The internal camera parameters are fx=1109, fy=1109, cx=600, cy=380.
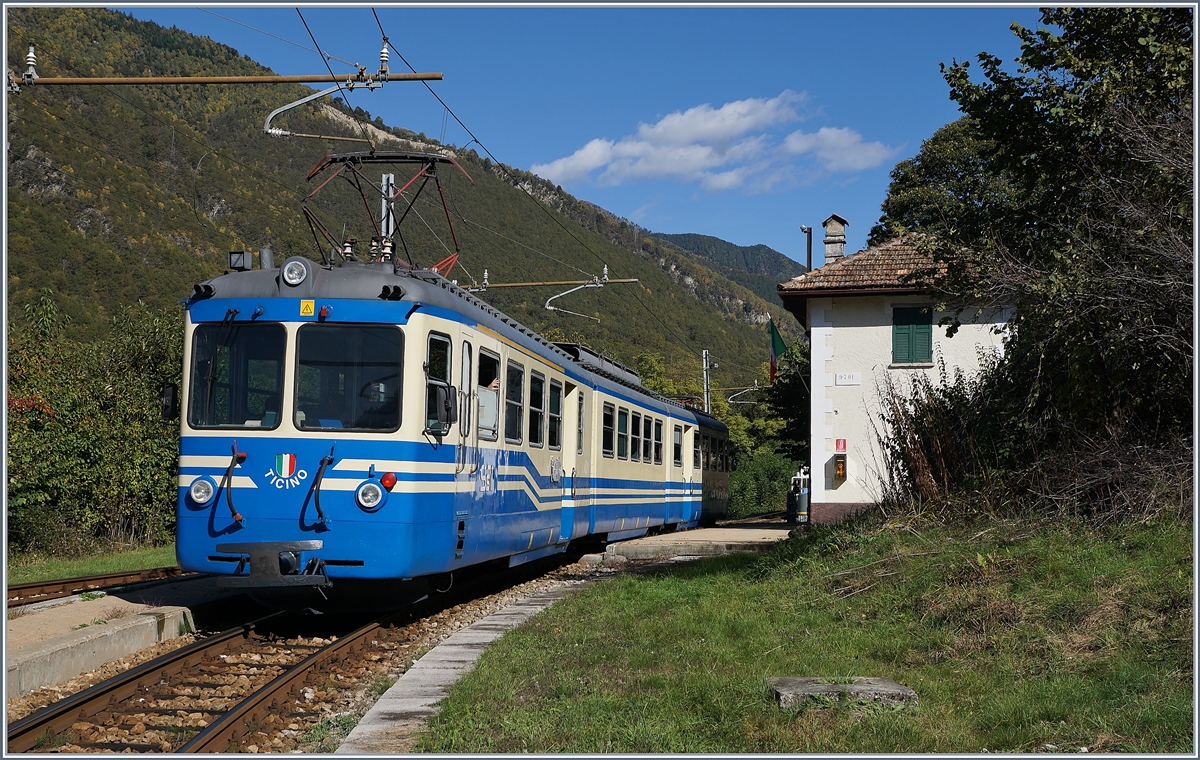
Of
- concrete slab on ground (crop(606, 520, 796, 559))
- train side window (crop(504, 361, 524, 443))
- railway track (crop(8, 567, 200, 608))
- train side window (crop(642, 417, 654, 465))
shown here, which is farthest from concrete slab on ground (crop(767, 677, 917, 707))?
train side window (crop(642, 417, 654, 465))

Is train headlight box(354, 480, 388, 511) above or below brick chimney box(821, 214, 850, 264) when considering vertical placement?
below

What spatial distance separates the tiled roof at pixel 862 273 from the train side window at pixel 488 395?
12.0 m

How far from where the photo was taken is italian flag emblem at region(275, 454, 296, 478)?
29.7 ft

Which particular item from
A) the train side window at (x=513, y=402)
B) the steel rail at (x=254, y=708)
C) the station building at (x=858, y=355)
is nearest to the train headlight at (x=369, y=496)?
the steel rail at (x=254, y=708)

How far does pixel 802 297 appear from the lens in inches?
902

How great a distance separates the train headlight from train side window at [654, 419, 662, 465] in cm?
1223

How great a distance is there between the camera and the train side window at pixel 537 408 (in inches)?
501

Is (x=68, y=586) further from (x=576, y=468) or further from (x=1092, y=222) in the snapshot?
(x=1092, y=222)

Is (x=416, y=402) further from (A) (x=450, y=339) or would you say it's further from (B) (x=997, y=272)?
(B) (x=997, y=272)

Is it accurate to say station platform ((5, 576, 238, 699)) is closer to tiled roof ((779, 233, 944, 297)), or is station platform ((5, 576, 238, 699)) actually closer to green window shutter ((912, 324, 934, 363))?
tiled roof ((779, 233, 944, 297))

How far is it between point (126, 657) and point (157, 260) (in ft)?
182

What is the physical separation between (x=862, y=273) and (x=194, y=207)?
32939 mm

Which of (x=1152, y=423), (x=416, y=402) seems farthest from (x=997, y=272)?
(x=416, y=402)

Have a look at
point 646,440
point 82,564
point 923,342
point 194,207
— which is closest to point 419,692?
point 82,564
